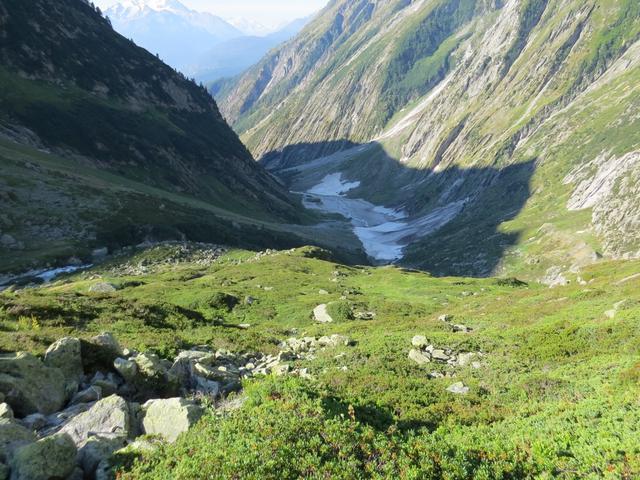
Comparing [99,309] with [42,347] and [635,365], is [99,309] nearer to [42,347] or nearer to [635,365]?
[42,347]

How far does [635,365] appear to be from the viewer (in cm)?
1545

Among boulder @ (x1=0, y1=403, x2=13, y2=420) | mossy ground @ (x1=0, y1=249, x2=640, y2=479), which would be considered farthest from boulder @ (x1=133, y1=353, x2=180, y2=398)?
boulder @ (x1=0, y1=403, x2=13, y2=420)

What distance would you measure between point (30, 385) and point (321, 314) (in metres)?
26.9

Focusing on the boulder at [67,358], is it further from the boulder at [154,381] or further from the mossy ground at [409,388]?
the mossy ground at [409,388]

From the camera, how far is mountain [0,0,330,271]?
63656 mm

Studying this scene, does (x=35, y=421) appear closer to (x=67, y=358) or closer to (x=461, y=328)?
(x=67, y=358)

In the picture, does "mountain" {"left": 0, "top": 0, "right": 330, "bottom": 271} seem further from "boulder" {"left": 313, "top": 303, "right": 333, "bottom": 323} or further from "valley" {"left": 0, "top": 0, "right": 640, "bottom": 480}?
"boulder" {"left": 313, "top": 303, "right": 333, "bottom": 323}

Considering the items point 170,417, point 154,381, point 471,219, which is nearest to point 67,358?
point 154,381

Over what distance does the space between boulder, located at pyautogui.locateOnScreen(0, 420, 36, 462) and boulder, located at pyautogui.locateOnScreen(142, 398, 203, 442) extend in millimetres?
2630

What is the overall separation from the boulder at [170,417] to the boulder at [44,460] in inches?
86.3

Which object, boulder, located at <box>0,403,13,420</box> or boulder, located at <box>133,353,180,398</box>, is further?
boulder, located at <box>133,353,180,398</box>

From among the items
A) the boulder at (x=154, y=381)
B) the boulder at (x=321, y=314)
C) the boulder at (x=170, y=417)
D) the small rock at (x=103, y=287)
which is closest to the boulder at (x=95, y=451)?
the boulder at (x=170, y=417)

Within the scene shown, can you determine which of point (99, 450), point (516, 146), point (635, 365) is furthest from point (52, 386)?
point (516, 146)

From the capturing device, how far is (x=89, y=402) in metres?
13.6
